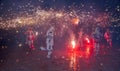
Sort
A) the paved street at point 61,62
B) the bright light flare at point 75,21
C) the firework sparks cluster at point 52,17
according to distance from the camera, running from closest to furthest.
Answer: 1. the paved street at point 61,62
2. the bright light flare at point 75,21
3. the firework sparks cluster at point 52,17

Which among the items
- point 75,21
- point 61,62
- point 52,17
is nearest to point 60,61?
point 61,62

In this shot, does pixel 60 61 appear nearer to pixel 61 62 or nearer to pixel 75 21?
pixel 61 62

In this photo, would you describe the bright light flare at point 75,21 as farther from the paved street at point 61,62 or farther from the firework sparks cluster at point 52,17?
the paved street at point 61,62

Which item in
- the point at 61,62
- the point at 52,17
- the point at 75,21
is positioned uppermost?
the point at 52,17

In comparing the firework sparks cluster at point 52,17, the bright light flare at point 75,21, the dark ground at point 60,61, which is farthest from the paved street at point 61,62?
the firework sparks cluster at point 52,17

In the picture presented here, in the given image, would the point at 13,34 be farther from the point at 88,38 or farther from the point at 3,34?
the point at 88,38

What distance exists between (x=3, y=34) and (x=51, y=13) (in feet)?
18.3

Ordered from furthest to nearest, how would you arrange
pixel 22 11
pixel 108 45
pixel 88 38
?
pixel 22 11, pixel 88 38, pixel 108 45

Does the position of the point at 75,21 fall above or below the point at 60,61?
above

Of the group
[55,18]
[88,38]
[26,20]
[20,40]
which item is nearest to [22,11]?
[26,20]

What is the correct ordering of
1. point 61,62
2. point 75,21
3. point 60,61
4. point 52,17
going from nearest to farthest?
point 61,62
point 60,61
point 75,21
point 52,17

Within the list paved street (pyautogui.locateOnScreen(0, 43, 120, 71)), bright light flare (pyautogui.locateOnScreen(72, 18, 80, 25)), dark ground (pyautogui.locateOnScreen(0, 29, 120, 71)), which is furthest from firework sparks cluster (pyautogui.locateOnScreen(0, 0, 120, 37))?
paved street (pyautogui.locateOnScreen(0, 43, 120, 71))

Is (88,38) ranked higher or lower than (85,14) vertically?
lower

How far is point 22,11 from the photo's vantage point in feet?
88.1
